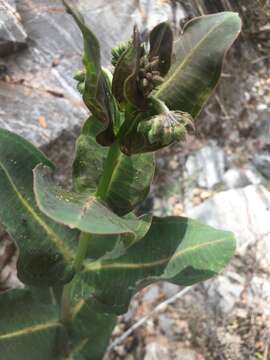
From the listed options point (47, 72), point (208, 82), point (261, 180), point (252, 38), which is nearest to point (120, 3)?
point (47, 72)

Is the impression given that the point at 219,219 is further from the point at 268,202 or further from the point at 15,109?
the point at 15,109

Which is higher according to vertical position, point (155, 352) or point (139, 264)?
point (139, 264)

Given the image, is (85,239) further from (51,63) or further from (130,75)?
(51,63)

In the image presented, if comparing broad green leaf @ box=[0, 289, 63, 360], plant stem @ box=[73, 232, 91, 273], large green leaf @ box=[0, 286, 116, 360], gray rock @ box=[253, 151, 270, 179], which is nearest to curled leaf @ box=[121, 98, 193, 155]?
plant stem @ box=[73, 232, 91, 273]

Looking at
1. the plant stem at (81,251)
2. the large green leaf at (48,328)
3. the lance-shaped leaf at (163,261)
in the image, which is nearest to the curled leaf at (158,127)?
the plant stem at (81,251)

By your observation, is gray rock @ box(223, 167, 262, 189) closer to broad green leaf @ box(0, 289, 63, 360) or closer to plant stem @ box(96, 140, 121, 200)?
broad green leaf @ box(0, 289, 63, 360)

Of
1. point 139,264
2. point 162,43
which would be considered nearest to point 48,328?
point 139,264

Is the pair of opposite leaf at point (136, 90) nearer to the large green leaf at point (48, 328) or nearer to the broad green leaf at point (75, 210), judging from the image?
the broad green leaf at point (75, 210)
